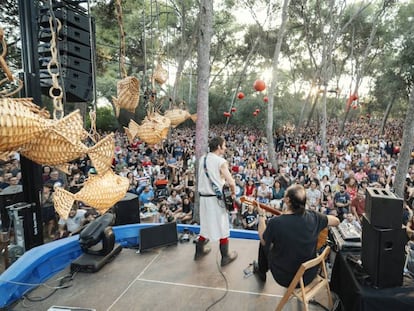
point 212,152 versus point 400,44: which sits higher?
point 400,44

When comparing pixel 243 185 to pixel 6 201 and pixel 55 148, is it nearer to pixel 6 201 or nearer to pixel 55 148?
pixel 6 201

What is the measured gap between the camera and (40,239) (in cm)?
345

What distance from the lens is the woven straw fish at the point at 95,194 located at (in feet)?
6.60

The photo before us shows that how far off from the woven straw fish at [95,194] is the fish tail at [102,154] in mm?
81

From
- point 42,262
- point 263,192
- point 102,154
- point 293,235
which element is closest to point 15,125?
point 102,154

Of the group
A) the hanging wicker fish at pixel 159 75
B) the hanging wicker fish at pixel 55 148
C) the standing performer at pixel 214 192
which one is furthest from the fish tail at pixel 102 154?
the hanging wicker fish at pixel 159 75

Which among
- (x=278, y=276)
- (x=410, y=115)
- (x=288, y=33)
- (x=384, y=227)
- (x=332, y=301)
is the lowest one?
(x=332, y=301)

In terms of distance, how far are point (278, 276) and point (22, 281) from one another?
2.47m

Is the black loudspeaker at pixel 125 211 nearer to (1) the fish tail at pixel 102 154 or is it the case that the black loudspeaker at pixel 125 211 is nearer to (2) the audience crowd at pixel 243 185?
(2) the audience crowd at pixel 243 185

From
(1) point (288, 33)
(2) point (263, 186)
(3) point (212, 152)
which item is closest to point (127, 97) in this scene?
(3) point (212, 152)

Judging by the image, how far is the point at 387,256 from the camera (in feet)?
7.98

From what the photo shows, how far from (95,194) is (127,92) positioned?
6.75 feet

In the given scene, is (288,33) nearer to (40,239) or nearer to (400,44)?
(400,44)

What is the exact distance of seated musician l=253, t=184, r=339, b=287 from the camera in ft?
8.07
